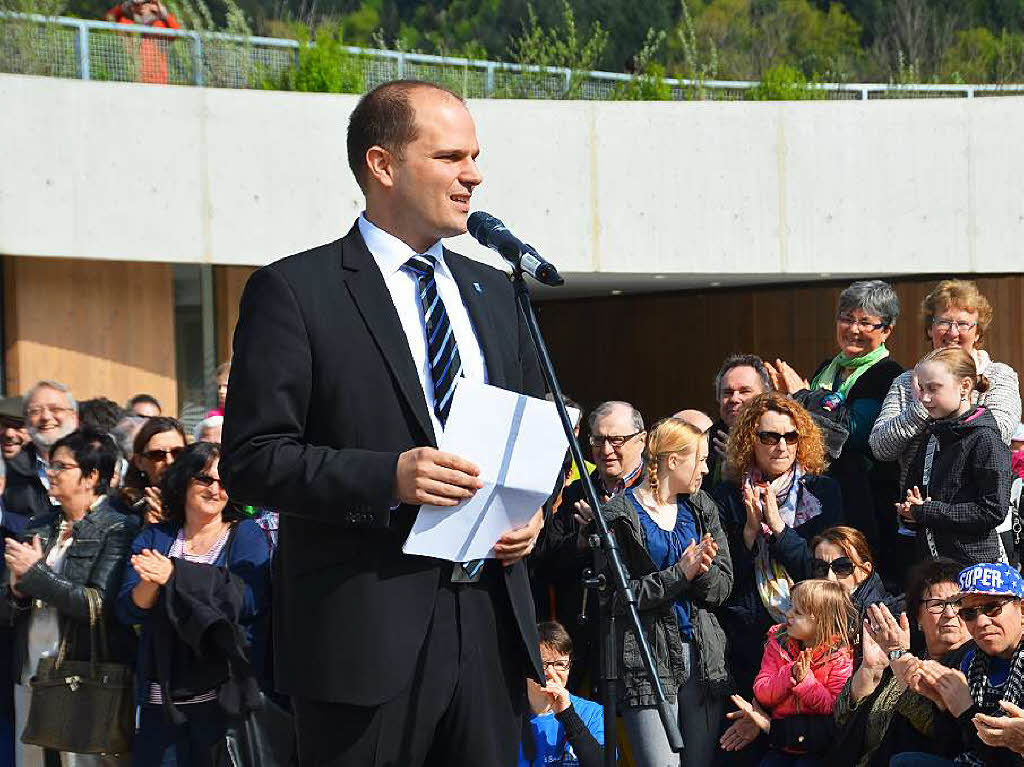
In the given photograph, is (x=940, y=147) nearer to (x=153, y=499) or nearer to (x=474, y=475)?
(x=153, y=499)

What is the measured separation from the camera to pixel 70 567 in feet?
20.3

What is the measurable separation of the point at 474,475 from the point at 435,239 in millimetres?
518

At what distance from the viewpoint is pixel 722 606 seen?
5930mm

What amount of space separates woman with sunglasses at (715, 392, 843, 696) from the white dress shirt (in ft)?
10.4

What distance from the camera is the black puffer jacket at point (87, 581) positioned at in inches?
238

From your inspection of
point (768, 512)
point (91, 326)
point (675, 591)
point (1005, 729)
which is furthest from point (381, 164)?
point (91, 326)

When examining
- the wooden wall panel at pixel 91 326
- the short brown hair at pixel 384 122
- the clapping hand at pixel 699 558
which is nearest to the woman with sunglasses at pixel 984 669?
the clapping hand at pixel 699 558

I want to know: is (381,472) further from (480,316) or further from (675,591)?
(675,591)

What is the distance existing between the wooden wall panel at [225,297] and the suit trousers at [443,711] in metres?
10.1

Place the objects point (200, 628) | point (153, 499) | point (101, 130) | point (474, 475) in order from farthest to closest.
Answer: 1. point (101, 130)
2. point (153, 499)
3. point (200, 628)
4. point (474, 475)

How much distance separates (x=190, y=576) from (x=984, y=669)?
9.66ft

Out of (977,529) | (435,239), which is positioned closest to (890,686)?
(977,529)

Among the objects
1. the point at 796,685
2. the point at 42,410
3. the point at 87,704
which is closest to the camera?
→ the point at 796,685

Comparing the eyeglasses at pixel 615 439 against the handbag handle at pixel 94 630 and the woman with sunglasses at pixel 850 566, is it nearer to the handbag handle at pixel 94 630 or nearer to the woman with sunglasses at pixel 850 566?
the woman with sunglasses at pixel 850 566
